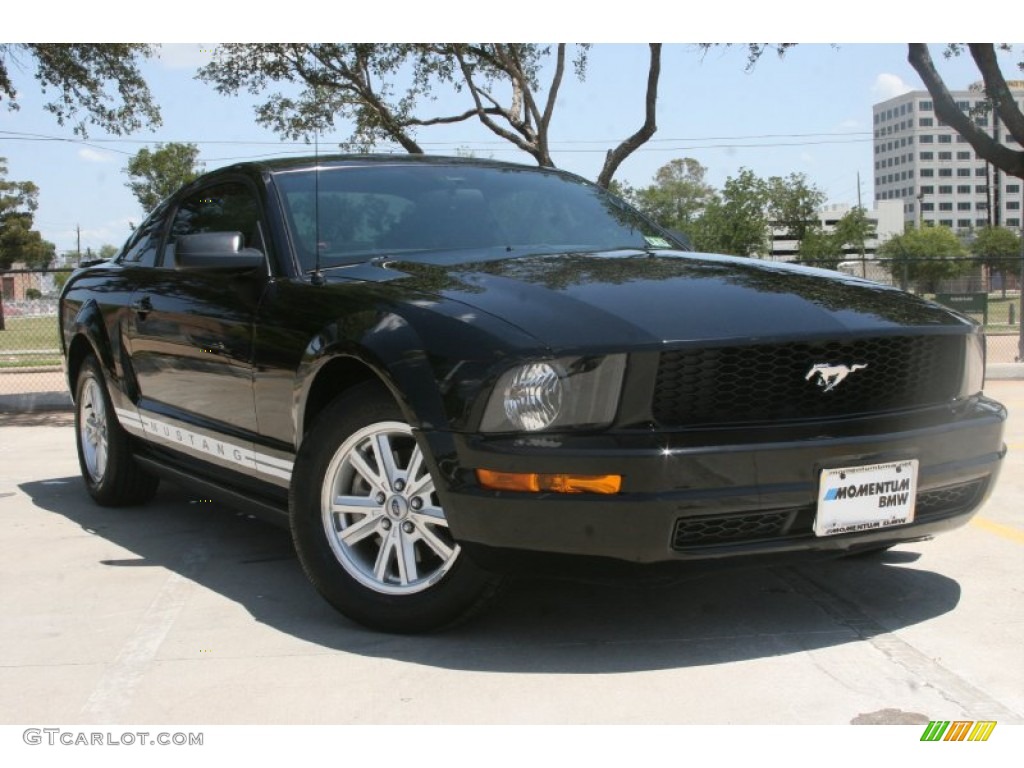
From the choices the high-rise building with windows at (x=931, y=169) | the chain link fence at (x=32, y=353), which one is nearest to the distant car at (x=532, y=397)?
the chain link fence at (x=32, y=353)

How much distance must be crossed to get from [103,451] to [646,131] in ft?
40.9

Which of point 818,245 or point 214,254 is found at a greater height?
point 214,254

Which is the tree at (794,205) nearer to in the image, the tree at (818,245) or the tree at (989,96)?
the tree at (818,245)

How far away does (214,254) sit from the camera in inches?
170

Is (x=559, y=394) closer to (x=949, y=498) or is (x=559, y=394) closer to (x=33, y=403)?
(x=949, y=498)

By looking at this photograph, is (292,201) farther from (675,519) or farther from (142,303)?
(675,519)

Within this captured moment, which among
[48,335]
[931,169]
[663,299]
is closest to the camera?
[663,299]

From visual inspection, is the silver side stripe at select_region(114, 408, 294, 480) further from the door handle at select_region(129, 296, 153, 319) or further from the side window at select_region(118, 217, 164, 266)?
the side window at select_region(118, 217, 164, 266)

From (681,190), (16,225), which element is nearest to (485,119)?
(16,225)

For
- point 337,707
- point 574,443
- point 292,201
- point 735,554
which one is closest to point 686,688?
point 735,554

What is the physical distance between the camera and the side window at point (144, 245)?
584 cm
